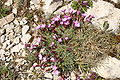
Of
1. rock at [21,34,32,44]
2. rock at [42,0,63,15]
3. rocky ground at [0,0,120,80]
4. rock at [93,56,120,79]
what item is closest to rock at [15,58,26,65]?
rocky ground at [0,0,120,80]

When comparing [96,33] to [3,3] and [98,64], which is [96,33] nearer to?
[98,64]

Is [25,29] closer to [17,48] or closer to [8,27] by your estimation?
[8,27]

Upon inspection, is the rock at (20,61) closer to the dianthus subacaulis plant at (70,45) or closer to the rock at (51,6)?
the dianthus subacaulis plant at (70,45)

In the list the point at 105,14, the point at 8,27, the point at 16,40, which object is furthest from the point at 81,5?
the point at 8,27

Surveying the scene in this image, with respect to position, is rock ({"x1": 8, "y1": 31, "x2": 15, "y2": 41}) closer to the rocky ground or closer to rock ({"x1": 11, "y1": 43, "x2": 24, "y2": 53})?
the rocky ground

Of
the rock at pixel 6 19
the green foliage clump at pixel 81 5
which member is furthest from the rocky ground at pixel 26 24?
the green foliage clump at pixel 81 5

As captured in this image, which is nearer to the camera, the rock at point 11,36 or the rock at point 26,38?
the rock at point 26,38

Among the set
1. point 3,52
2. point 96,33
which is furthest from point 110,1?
point 3,52
